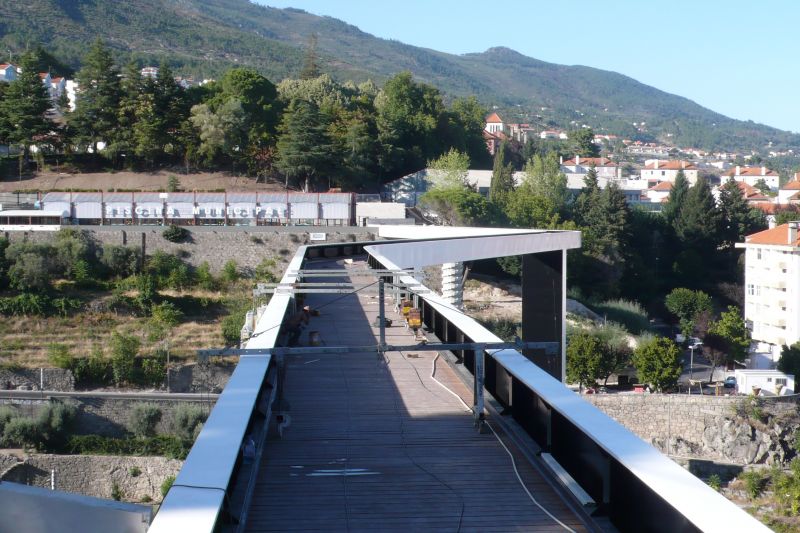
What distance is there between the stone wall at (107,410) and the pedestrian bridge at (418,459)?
12.7 m

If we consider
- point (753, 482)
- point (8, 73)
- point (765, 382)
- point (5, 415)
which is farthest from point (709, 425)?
point (8, 73)

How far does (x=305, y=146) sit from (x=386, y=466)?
2815cm

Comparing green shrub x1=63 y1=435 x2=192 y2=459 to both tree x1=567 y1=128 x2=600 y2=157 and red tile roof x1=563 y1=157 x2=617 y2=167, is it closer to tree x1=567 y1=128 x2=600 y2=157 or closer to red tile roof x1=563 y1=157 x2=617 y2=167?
red tile roof x1=563 y1=157 x2=617 y2=167

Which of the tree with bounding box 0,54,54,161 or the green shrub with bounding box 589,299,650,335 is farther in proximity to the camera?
the tree with bounding box 0,54,54,161

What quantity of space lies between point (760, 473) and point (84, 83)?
26.6 metres

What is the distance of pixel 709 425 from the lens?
17453mm

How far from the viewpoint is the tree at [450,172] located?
109 ft

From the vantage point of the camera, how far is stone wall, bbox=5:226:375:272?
82.1ft

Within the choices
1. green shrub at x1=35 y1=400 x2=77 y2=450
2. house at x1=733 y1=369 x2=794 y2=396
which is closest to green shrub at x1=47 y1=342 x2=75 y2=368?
green shrub at x1=35 y1=400 x2=77 y2=450

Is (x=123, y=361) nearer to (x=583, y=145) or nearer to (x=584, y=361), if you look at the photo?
(x=584, y=361)

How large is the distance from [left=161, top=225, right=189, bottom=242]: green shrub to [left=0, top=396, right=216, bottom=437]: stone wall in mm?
7604

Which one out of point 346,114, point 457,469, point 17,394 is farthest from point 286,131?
point 457,469

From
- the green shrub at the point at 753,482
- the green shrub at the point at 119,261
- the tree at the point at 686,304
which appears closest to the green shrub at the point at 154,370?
the green shrub at the point at 119,261

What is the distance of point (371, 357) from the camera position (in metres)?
6.25
